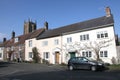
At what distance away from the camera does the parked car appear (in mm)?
19562

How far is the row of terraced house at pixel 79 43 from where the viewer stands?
1006 inches

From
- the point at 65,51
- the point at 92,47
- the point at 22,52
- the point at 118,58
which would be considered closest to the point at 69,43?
the point at 65,51

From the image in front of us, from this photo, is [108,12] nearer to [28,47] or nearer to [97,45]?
[97,45]

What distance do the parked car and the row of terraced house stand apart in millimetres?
5957

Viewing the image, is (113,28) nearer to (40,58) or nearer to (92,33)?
(92,33)

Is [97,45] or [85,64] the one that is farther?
[97,45]

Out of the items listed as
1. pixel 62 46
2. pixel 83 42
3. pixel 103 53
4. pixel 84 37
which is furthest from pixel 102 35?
pixel 62 46

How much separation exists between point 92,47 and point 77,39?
12.3 feet

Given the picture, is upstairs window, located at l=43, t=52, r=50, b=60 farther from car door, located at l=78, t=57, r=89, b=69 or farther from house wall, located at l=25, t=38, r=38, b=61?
car door, located at l=78, t=57, r=89, b=69

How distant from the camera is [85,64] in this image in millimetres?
20297

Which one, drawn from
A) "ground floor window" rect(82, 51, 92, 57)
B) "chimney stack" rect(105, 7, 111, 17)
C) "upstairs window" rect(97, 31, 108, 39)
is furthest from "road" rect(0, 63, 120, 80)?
"chimney stack" rect(105, 7, 111, 17)

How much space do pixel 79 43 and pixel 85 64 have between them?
9743 mm

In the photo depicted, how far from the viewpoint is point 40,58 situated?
125 feet

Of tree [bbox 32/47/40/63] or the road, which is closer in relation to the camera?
the road
